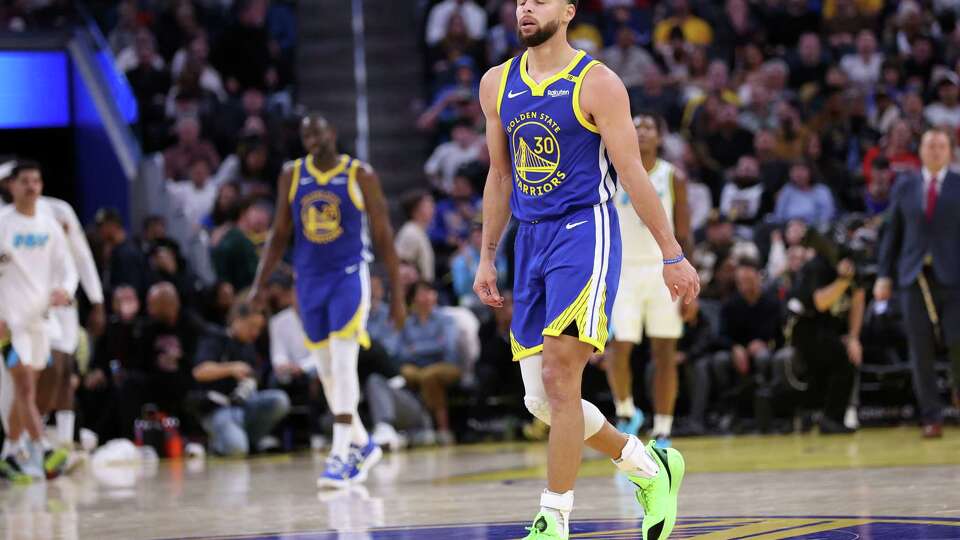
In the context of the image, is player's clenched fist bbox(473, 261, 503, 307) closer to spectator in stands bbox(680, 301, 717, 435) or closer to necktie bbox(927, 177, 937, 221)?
necktie bbox(927, 177, 937, 221)

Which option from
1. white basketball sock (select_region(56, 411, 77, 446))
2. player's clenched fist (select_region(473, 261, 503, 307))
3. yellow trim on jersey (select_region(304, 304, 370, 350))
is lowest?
white basketball sock (select_region(56, 411, 77, 446))

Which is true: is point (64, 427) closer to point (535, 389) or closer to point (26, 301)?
point (26, 301)

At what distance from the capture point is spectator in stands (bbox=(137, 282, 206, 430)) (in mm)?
13555

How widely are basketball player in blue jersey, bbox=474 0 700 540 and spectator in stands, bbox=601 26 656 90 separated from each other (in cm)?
1249

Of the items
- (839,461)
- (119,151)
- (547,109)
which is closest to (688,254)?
(839,461)

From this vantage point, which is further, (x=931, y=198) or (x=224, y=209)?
(x=224, y=209)

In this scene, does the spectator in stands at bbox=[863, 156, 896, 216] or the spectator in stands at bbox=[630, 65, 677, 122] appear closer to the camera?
the spectator in stands at bbox=[863, 156, 896, 216]

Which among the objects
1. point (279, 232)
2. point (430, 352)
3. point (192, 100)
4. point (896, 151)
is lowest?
point (430, 352)

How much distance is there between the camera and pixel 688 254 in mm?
9938

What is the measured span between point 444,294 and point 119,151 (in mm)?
4095

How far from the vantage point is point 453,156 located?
17.5 metres

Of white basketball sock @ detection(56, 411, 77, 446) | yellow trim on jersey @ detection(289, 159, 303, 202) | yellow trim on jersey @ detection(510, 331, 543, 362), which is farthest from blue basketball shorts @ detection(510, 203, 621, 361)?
white basketball sock @ detection(56, 411, 77, 446)

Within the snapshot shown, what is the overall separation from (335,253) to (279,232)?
1.39 feet

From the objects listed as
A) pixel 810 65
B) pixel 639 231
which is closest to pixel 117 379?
pixel 639 231
